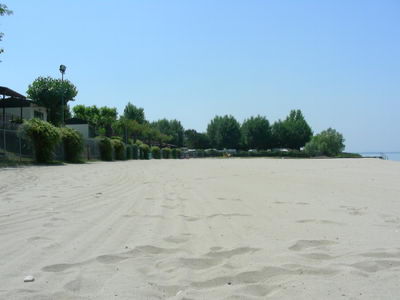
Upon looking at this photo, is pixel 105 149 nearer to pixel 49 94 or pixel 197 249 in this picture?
pixel 49 94

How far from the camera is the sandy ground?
298cm

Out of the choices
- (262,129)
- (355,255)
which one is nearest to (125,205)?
(355,255)

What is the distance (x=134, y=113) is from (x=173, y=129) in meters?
27.1

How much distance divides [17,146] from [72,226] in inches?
709

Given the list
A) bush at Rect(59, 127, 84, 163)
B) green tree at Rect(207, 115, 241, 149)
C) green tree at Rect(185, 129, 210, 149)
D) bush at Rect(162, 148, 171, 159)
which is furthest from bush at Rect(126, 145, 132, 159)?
green tree at Rect(185, 129, 210, 149)

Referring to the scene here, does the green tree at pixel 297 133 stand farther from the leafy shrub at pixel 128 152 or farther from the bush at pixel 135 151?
the leafy shrub at pixel 128 152

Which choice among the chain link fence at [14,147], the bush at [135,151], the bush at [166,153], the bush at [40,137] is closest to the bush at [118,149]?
the bush at [135,151]

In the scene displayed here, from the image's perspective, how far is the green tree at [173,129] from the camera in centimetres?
11669

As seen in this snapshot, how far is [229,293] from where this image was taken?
2893mm

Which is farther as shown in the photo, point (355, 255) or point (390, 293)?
point (355, 255)

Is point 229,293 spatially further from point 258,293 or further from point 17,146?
point 17,146

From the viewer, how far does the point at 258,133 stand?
350ft

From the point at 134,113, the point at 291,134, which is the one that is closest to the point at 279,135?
the point at 291,134

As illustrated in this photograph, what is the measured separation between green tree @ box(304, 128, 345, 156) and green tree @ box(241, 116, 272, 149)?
22426mm
